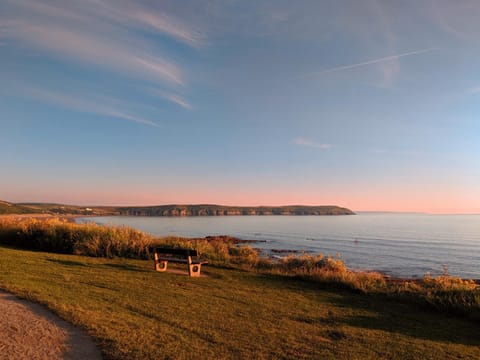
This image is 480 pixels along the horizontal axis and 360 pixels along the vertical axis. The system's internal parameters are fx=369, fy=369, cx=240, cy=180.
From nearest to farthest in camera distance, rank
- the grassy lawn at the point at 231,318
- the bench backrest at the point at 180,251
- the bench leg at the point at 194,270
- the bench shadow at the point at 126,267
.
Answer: the grassy lawn at the point at 231,318 → the bench backrest at the point at 180,251 → the bench leg at the point at 194,270 → the bench shadow at the point at 126,267

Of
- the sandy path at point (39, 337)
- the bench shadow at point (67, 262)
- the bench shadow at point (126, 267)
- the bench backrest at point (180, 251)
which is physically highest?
the bench backrest at point (180, 251)

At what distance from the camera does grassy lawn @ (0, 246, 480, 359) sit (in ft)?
17.8

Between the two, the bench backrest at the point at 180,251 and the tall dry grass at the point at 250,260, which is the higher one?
the bench backrest at the point at 180,251

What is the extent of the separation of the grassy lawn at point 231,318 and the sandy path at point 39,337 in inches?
8.5

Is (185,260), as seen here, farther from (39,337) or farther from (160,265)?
(39,337)

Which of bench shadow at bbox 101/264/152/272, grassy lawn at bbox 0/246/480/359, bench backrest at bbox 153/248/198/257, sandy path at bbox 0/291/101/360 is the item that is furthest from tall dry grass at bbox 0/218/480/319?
sandy path at bbox 0/291/101/360

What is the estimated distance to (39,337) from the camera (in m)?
5.30

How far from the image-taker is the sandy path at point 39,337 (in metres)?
4.71

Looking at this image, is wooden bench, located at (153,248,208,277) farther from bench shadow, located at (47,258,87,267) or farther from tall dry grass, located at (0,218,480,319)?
bench shadow, located at (47,258,87,267)

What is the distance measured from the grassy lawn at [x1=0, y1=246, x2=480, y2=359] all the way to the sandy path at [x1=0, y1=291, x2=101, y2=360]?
22 cm

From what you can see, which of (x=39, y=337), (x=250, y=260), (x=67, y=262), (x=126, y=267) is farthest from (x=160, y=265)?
(x=39, y=337)

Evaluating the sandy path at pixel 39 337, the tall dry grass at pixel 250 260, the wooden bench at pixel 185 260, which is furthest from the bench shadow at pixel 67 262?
the sandy path at pixel 39 337

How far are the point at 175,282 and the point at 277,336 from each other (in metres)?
5.08

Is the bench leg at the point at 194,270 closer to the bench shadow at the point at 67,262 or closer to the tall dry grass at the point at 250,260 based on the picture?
the tall dry grass at the point at 250,260
